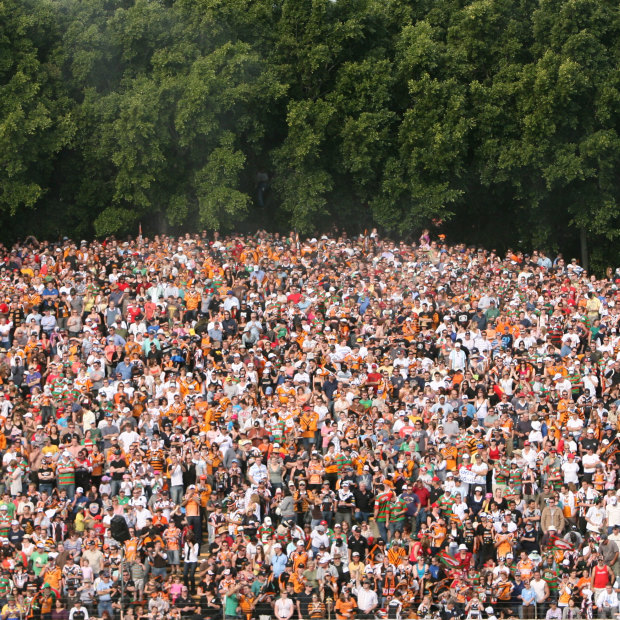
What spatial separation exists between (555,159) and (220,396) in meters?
16.2

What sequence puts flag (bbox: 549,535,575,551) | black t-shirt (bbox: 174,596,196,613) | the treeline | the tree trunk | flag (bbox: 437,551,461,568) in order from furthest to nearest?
the tree trunk < the treeline < flag (bbox: 549,535,575,551) < flag (bbox: 437,551,461,568) < black t-shirt (bbox: 174,596,196,613)

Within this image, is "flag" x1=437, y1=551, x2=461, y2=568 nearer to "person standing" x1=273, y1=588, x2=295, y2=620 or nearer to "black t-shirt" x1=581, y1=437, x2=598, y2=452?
"person standing" x1=273, y1=588, x2=295, y2=620

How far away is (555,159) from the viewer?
41688 millimetres

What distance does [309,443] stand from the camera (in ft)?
94.8

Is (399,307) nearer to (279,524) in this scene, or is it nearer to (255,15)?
(279,524)

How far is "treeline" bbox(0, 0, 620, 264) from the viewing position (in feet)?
136

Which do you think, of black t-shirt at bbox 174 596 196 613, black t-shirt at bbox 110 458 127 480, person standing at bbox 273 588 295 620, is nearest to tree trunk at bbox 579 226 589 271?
black t-shirt at bbox 110 458 127 480

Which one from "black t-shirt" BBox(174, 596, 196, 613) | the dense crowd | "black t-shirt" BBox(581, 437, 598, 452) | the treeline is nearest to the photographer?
"black t-shirt" BBox(174, 596, 196, 613)

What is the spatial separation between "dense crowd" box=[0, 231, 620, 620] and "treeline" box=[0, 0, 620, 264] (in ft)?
22.5

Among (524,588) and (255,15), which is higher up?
(255,15)

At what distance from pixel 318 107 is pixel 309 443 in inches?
633

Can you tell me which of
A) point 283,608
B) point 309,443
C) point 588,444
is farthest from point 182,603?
point 588,444

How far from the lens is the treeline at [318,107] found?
41406mm

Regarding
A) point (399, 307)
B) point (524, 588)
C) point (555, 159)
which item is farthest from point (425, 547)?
point (555, 159)
